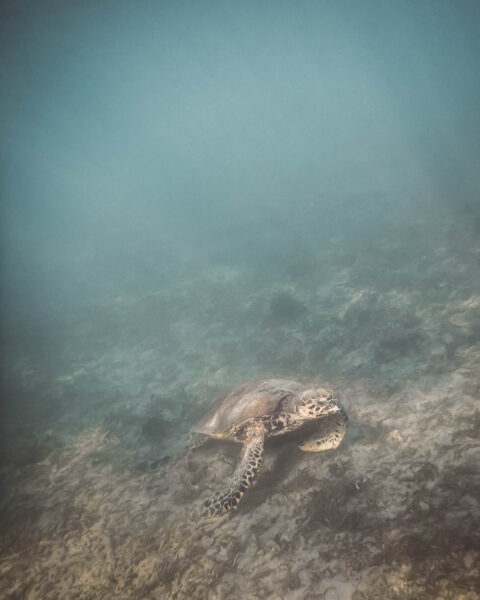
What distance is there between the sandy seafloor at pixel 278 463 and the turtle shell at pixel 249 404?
0.68m

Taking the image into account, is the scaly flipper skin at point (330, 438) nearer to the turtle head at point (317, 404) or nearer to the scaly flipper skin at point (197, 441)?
the turtle head at point (317, 404)

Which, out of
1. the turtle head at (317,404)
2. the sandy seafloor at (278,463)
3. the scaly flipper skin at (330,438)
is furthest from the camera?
the scaly flipper skin at (330,438)

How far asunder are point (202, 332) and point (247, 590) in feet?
30.4

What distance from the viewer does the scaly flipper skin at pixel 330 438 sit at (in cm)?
403

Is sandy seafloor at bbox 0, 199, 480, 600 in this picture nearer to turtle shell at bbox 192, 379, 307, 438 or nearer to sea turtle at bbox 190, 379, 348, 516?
sea turtle at bbox 190, 379, 348, 516

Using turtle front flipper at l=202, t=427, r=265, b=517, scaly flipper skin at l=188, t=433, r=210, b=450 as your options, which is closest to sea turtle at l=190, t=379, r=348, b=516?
turtle front flipper at l=202, t=427, r=265, b=517

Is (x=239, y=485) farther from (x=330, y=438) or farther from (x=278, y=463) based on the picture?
(x=330, y=438)

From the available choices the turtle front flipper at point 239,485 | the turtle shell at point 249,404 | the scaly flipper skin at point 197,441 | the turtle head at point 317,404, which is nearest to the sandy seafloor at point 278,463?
the scaly flipper skin at point 197,441

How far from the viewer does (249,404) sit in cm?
444

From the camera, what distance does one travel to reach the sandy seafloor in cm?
260

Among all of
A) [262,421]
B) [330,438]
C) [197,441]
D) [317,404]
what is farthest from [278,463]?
[197,441]

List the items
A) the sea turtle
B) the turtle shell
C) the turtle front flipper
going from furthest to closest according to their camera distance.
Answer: the turtle shell, the sea turtle, the turtle front flipper

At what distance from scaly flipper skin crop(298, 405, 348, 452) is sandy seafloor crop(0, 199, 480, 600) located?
0.18m

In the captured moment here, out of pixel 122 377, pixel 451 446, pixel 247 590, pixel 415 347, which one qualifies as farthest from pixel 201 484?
pixel 122 377
